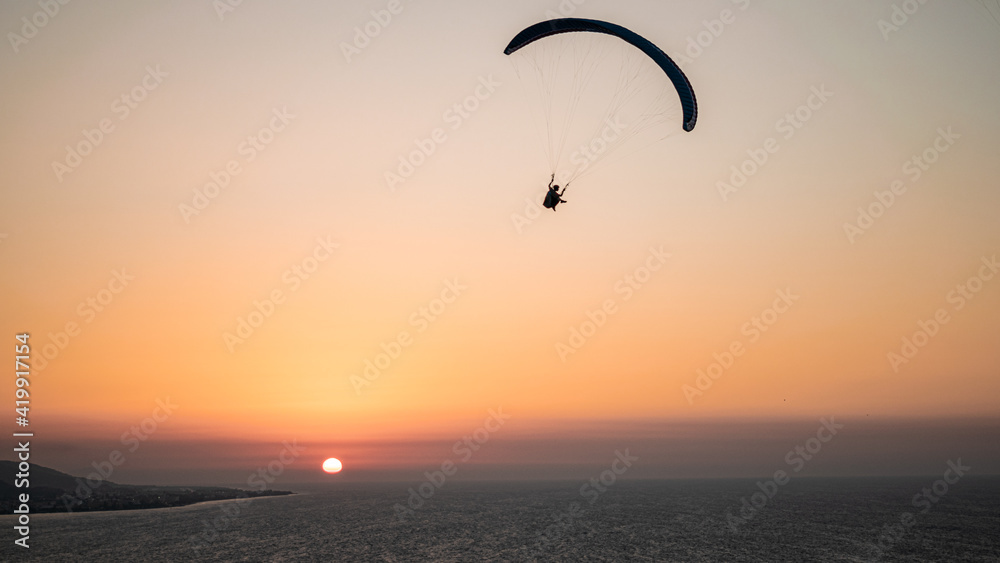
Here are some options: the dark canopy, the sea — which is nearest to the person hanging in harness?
the dark canopy

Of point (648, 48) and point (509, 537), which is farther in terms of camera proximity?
point (509, 537)

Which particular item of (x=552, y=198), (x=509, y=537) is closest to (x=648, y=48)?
(x=552, y=198)

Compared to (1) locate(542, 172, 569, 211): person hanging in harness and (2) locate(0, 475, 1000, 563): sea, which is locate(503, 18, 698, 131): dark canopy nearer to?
(1) locate(542, 172, 569, 211): person hanging in harness

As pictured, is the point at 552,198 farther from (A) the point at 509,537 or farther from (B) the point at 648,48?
(A) the point at 509,537

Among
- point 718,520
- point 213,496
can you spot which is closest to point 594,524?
point 718,520

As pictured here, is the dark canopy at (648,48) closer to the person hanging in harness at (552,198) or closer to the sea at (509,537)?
the person hanging in harness at (552,198)

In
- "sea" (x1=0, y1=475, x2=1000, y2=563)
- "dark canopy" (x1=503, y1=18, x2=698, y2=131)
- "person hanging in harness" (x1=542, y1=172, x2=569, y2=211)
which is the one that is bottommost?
"sea" (x1=0, y1=475, x2=1000, y2=563)

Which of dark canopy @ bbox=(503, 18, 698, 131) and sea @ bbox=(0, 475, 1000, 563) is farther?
sea @ bbox=(0, 475, 1000, 563)

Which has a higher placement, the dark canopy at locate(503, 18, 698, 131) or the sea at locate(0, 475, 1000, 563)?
the dark canopy at locate(503, 18, 698, 131)

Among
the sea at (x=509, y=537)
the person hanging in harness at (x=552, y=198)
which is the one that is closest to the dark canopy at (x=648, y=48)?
the person hanging in harness at (x=552, y=198)

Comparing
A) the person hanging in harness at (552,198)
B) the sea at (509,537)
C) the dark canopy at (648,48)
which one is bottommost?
the sea at (509,537)

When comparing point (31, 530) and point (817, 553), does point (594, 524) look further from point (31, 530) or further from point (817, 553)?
point (31, 530)
